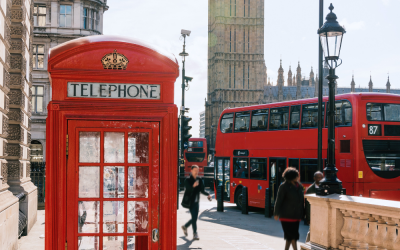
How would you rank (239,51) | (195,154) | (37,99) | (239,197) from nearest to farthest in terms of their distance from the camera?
(239,197), (37,99), (195,154), (239,51)

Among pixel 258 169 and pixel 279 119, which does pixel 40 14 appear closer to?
pixel 258 169

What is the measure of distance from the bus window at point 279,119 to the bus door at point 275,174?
40.9 inches

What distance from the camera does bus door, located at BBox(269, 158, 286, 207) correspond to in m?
15.5

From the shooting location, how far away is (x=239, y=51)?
259 ft

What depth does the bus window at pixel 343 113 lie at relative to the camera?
43.7 ft

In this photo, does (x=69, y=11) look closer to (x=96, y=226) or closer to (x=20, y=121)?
(x=20, y=121)

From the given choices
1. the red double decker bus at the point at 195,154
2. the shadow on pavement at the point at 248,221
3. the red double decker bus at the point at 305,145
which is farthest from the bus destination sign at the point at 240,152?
the red double decker bus at the point at 195,154

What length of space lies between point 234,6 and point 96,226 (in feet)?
255

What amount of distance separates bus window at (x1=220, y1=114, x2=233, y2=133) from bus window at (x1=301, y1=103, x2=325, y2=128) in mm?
3660

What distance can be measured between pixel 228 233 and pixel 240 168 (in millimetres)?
6104

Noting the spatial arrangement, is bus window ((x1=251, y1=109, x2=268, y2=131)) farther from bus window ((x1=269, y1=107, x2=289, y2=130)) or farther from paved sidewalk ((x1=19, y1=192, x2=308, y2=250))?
paved sidewalk ((x1=19, y1=192, x2=308, y2=250))

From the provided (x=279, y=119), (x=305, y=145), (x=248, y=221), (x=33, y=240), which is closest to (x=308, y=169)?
(x=305, y=145)

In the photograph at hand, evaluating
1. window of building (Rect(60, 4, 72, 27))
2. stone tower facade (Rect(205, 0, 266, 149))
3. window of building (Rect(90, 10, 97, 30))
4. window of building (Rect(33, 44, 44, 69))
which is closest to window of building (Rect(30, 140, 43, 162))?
window of building (Rect(33, 44, 44, 69))

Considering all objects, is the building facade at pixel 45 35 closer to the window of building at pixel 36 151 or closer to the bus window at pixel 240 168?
the window of building at pixel 36 151
